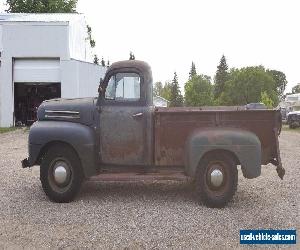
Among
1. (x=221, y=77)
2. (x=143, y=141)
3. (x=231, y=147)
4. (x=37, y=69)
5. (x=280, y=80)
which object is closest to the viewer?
(x=231, y=147)

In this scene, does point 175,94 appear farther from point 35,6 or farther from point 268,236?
point 268,236

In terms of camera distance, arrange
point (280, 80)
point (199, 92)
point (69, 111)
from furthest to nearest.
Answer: point (280, 80) < point (199, 92) < point (69, 111)

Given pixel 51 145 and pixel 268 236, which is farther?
pixel 51 145

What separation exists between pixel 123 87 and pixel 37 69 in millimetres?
22870

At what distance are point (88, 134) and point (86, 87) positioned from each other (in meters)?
23.7

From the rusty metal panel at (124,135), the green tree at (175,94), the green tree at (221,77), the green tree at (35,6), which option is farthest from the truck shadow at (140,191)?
the green tree at (221,77)

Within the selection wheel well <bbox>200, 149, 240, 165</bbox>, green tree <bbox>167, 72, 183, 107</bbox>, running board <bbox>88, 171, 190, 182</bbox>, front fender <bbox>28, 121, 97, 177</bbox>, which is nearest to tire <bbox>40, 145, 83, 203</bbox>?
front fender <bbox>28, 121, 97, 177</bbox>

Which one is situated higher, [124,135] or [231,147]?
[124,135]

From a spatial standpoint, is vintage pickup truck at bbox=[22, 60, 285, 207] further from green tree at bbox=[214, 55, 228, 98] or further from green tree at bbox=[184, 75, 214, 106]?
green tree at bbox=[184, 75, 214, 106]

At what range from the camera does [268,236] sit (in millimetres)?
6016

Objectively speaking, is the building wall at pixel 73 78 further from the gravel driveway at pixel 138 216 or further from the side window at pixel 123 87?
the side window at pixel 123 87

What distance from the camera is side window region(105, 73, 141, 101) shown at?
7.85 meters

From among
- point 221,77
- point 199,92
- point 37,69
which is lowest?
point 37,69

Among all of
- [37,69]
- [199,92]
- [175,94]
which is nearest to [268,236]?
[37,69]
